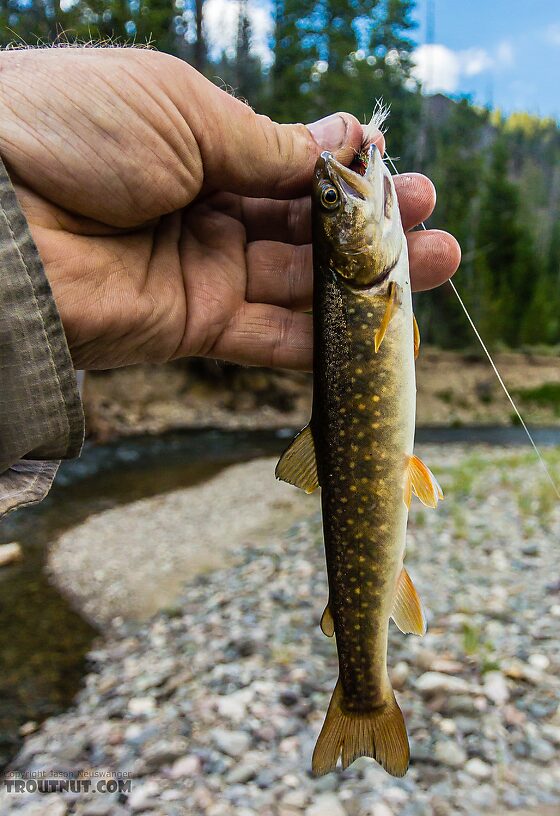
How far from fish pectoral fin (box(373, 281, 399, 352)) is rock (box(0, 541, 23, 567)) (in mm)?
9060

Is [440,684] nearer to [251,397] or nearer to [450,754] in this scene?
[450,754]

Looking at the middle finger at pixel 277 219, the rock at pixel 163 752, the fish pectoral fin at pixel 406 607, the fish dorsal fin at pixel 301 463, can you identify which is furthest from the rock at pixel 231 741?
the middle finger at pixel 277 219

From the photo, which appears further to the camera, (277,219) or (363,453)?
(277,219)

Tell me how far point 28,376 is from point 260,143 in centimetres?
147

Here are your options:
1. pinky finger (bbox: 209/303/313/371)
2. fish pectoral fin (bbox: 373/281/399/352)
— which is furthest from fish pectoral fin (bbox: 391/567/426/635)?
pinky finger (bbox: 209/303/313/371)

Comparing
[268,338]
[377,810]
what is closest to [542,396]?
[377,810]

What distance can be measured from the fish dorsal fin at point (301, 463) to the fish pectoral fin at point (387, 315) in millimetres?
446

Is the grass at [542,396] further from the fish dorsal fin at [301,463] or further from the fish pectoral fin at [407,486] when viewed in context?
the fish dorsal fin at [301,463]

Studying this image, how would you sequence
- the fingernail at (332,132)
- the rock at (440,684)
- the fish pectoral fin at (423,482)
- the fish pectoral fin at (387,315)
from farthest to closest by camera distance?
the rock at (440,684)
the fingernail at (332,132)
the fish pectoral fin at (423,482)
the fish pectoral fin at (387,315)

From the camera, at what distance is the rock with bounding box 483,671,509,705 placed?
5379 mm

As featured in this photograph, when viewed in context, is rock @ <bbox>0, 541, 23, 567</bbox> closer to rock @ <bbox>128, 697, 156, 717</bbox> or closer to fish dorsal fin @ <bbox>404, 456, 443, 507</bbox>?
rock @ <bbox>128, 697, 156, 717</bbox>

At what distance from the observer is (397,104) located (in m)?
36.5

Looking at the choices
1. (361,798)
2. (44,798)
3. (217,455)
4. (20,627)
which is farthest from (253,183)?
(217,455)

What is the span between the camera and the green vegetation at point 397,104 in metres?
25.0
